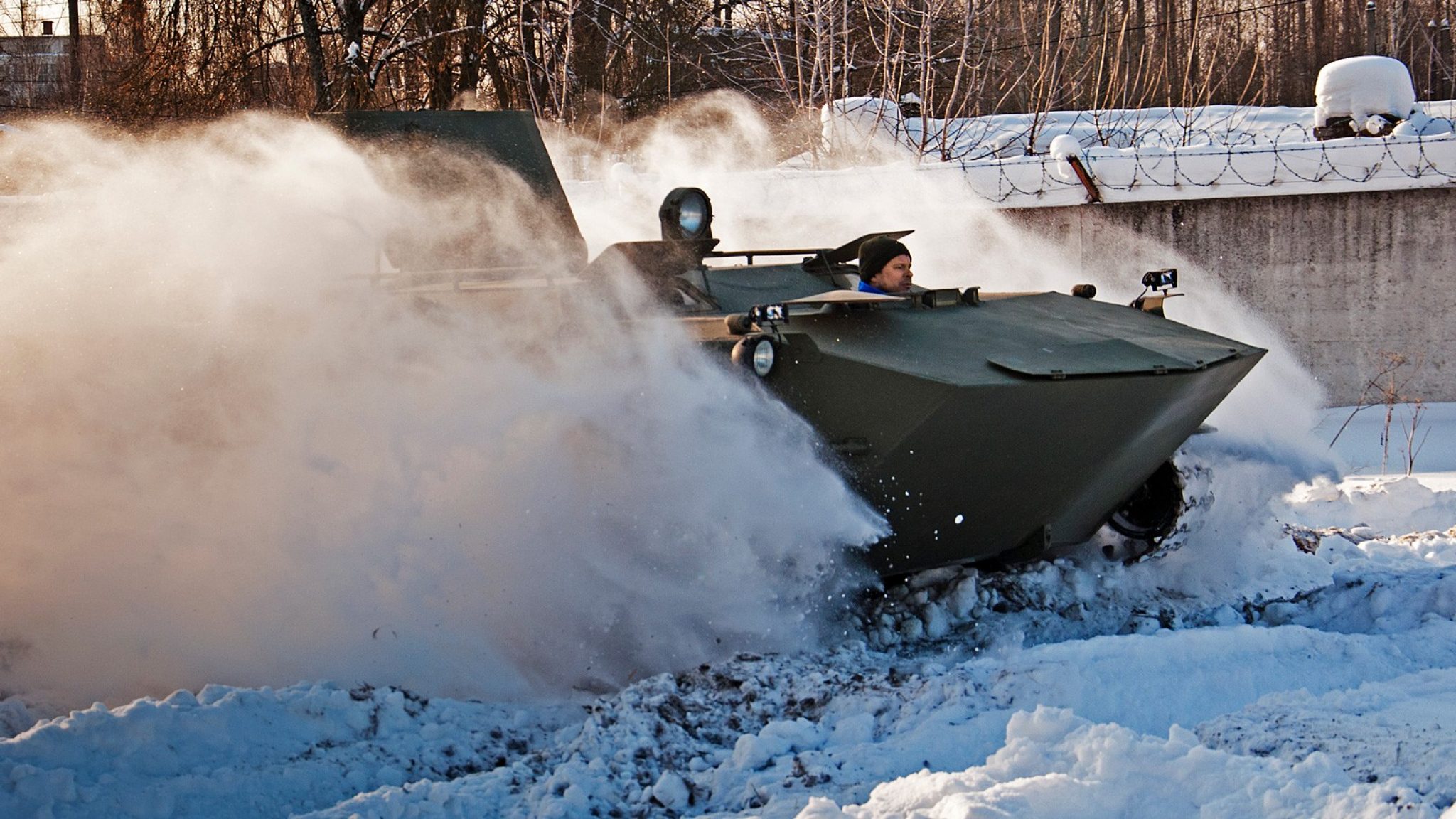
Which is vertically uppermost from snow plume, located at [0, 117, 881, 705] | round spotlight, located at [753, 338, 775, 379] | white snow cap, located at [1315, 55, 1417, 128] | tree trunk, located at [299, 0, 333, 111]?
tree trunk, located at [299, 0, 333, 111]

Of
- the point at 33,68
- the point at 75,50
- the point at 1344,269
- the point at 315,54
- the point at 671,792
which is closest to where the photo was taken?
the point at 671,792

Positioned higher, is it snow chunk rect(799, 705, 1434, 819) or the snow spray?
the snow spray

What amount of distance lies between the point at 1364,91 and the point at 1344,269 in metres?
2.08

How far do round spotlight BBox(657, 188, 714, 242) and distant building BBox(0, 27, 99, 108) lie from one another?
69.3 feet

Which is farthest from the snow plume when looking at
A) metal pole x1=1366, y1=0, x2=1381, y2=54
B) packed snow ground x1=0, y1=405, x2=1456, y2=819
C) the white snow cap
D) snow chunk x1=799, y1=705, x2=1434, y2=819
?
metal pole x1=1366, y1=0, x2=1381, y2=54

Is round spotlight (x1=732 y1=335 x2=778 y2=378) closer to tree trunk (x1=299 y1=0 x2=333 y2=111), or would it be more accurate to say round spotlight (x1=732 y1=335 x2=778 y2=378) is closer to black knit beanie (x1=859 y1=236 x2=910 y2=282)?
black knit beanie (x1=859 y1=236 x2=910 y2=282)

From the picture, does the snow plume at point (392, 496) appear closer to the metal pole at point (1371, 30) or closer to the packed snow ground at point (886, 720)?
the packed snow ground at point (886, 720)

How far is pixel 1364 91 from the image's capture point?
12617mm

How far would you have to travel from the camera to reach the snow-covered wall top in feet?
36.7

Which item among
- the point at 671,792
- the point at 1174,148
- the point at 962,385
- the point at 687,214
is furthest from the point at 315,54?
the point at 671,792

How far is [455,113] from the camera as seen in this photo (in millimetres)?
6438

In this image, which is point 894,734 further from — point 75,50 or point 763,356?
point 75,50

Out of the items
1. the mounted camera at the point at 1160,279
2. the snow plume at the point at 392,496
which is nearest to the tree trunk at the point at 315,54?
the snow plume at the point at 392,496

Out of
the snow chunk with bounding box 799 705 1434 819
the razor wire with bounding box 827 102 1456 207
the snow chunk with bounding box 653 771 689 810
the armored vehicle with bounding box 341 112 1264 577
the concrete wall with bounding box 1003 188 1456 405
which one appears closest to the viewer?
the snow chunk with bounding box 799 705 1434 819
